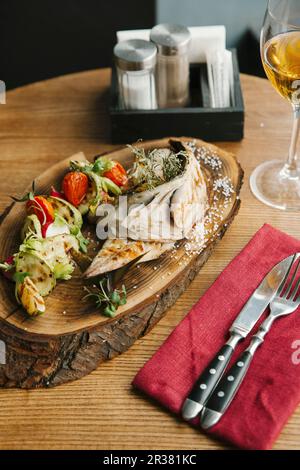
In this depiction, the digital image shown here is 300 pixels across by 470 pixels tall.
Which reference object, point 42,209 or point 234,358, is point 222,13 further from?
point 234,358

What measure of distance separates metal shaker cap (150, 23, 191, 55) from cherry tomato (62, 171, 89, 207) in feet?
1.72

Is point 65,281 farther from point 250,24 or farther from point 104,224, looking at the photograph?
point 250,24

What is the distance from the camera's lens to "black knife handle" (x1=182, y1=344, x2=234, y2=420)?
1275 millimetres

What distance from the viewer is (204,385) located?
1292mm

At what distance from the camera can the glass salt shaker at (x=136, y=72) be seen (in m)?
1.91

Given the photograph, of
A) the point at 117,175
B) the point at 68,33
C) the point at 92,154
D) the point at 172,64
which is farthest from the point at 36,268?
the point at 68,33

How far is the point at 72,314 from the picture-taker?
1432 mm

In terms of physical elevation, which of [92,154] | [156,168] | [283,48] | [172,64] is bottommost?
[92,154]

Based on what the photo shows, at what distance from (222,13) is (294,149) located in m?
1.68

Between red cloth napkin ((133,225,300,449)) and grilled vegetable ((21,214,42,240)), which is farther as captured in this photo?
grilled vegetable ((21,214,42,240))

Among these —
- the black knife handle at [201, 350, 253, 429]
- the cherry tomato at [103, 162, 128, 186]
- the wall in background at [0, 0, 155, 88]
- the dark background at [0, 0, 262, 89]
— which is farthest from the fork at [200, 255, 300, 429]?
the wall in background at [0, 0, 155, 88]

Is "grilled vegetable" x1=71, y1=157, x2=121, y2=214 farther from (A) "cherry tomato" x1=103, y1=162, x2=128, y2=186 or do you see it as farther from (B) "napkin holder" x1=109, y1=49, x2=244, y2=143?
(B) "napkin holder" x1=109, y1=49, x2=244, y2=143
